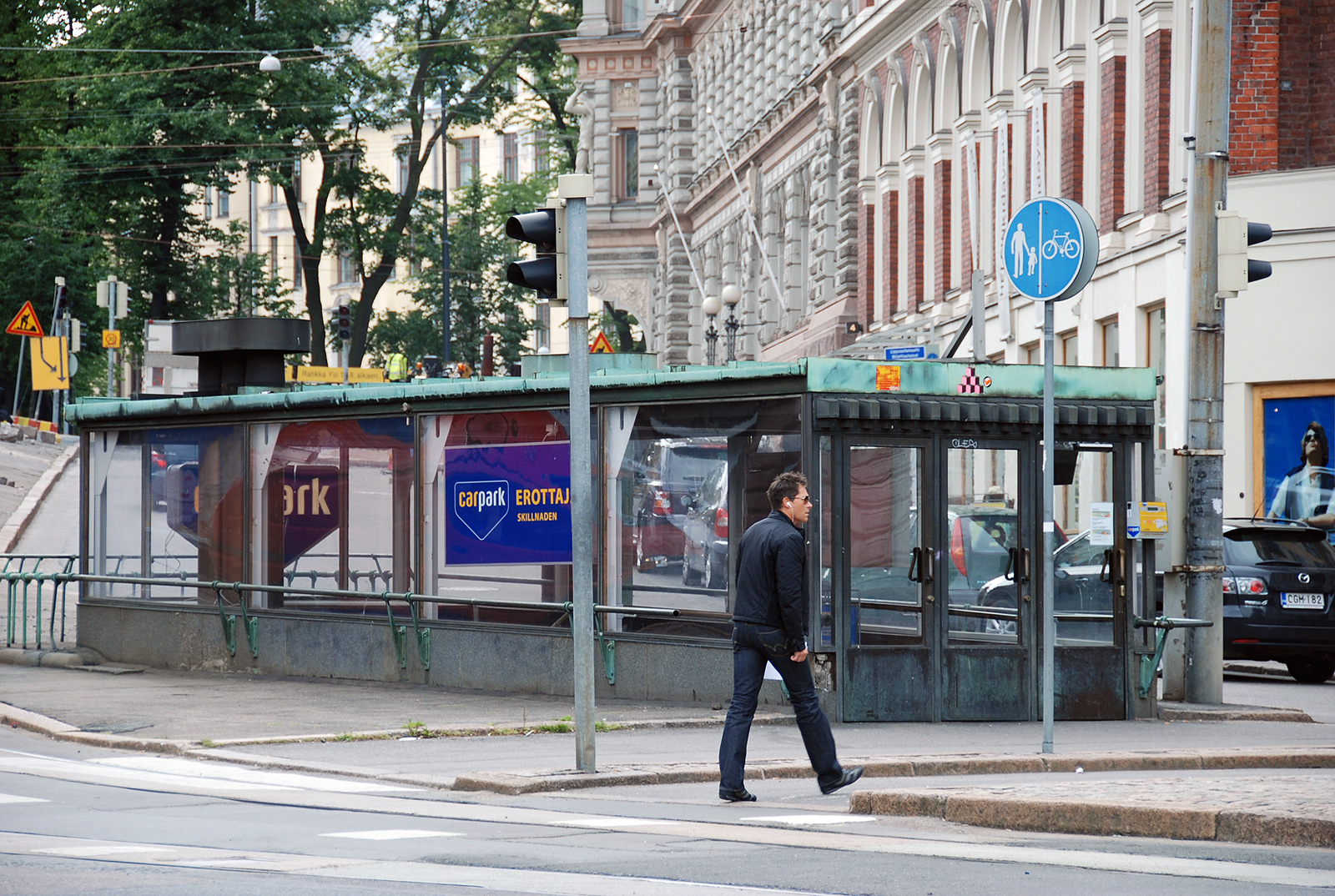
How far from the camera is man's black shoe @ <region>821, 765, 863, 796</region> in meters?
11.0

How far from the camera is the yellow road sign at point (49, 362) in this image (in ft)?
163

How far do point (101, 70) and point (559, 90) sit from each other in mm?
22465

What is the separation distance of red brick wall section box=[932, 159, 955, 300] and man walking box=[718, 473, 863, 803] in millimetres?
28820

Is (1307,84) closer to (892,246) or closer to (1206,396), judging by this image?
(1206,396)

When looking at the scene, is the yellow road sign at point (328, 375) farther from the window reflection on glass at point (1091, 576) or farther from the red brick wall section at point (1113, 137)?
the window reflection on glass at point (1091, 576)

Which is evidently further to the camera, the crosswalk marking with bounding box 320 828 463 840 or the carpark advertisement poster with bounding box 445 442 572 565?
the carpark advertisement poster with bounding box 445 442 572 565

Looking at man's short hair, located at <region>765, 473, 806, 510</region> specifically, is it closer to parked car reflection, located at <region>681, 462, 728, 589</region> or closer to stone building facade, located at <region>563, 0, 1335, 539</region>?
parked car reflection, located at <region>681, 462, 728, 589</region>

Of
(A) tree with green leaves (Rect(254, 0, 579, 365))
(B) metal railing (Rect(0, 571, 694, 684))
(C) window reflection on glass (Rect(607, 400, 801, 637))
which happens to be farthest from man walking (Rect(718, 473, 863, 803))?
(A) tree with green leaves (Rect(254, 0, 579, 365))

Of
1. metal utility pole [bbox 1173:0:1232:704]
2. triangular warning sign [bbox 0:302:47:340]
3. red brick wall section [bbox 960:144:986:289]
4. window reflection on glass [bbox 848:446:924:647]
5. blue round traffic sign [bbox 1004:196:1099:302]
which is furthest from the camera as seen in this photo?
triangular warning sign [bbox 0:302:47:340]

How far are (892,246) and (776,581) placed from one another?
32.6 metres

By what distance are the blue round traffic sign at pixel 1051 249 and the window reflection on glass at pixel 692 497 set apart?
2464 millimetres

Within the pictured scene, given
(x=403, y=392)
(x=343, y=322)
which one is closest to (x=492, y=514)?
(x=403, y=392)

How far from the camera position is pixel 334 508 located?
59.8 feet

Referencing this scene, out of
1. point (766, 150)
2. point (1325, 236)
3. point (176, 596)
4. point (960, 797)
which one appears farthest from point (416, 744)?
point (766, 150)
